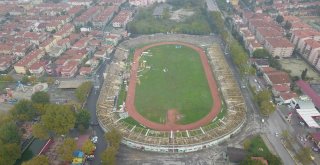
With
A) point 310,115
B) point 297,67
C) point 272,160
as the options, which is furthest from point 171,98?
point 297,67

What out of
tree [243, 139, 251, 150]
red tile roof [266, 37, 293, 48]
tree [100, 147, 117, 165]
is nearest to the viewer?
tree [100, 147, 117, 165]

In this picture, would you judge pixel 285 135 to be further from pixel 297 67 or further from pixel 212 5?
pixel 212 5

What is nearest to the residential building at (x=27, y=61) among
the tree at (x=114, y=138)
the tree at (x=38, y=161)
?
the tree at (x=38, y=161)

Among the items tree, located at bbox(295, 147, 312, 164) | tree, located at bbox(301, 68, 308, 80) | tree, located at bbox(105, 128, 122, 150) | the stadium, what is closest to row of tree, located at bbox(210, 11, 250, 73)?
the stadium

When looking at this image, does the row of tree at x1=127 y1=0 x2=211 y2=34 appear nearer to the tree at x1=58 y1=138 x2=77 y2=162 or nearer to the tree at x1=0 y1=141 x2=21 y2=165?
the tree at x1=58 y1=138 x2=77 y2=162

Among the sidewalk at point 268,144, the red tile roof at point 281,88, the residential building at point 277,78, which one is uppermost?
the residential building at point 277,78

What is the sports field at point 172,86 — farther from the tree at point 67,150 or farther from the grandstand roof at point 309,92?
the grandstand roof at point 309,92

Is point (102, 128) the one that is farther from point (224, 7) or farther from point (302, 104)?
point (224, 7)
